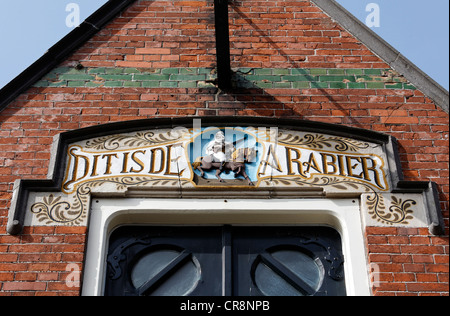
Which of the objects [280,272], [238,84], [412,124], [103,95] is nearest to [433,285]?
[280,272]

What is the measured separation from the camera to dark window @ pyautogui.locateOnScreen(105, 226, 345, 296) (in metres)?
6.55

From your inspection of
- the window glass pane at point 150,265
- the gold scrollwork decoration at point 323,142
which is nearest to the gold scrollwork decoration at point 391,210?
the gold scrollwork decoration at point 323,142

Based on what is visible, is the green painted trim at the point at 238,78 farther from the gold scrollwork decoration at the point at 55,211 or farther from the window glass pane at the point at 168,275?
the window glass pane at the point at 168,275

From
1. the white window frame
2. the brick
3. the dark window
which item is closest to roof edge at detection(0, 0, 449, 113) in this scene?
the white window frame

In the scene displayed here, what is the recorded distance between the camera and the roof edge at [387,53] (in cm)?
757

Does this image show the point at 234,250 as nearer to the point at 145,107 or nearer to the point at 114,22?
the point at 145,107

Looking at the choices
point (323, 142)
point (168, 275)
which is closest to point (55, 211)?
point (168, 275)

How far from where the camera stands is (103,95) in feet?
24.7

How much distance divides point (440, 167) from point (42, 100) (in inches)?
133

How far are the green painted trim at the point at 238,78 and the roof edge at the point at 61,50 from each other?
0.09m

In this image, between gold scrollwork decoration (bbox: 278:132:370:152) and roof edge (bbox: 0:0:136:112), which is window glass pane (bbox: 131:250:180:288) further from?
roof edge (bbox: 0:0:136:112)
